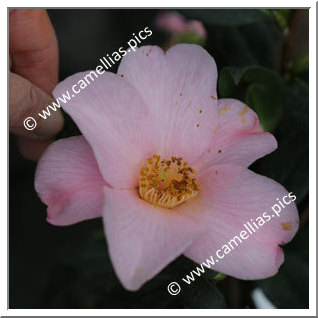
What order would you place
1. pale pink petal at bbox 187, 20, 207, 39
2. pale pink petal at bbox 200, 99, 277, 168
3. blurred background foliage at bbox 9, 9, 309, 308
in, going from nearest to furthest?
pale pink petal at bbox 200, 99, 277, 168 → blurred background foliage at bbox 9, 9, 309, 308 → pale pink petal at bbox 187, 20, 207, 39

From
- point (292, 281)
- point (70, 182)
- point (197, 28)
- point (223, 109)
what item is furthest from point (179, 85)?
point (197, 28)

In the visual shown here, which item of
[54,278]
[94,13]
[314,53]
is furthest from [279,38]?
[94,13]

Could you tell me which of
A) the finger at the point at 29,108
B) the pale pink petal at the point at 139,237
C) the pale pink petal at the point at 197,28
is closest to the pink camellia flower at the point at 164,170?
the pale pink petal at the point at 139,237

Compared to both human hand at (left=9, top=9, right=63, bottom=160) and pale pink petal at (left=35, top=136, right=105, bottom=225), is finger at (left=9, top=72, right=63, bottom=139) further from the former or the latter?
pale pink petal at (left=35, top=136, right=105, bottom=225)

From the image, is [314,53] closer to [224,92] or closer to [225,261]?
[224,92]

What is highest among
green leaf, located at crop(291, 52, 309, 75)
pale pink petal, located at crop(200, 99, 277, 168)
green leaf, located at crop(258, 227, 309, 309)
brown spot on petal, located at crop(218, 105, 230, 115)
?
green leaf, located at crop(291, 52, 309, 75)

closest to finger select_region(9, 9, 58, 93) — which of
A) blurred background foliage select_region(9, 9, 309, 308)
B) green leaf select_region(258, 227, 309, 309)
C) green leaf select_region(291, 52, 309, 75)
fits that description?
blurred background foliage select_region(9, 9, 309, 308)

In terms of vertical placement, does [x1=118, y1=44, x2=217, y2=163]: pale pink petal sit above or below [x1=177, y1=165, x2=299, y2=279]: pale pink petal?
above

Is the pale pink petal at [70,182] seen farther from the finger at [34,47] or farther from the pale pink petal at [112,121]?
the finger at [34,47]
